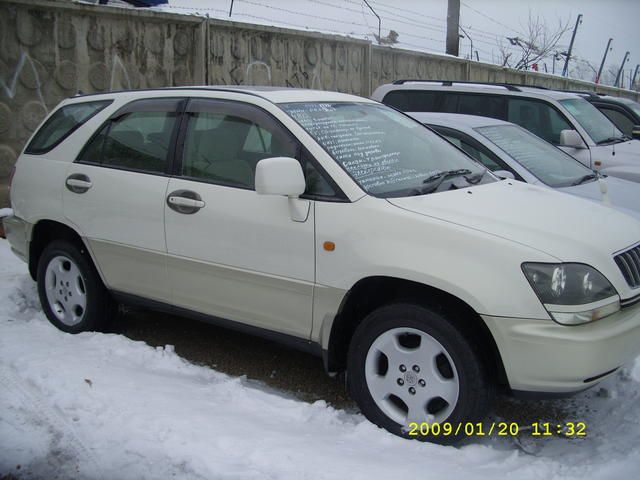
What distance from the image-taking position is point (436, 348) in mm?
3486

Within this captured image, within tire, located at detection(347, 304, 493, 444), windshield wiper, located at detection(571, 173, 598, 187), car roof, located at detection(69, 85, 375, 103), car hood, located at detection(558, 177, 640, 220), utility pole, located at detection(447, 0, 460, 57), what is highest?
utility pole, located at detection(447, 0, 460, 57)

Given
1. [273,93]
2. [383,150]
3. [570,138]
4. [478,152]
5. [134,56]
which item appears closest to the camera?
[383,150]

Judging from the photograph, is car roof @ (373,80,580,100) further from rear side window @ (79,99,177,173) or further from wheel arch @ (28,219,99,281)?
wheel arch @ (28,219,99,281)

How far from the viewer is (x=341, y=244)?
3721mm

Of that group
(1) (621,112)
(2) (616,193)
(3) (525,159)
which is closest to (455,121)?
(3) (525,159)

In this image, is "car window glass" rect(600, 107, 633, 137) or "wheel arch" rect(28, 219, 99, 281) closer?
"wheel arch" rect(28, 219, 99, 281)

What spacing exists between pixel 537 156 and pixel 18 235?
4.48 m

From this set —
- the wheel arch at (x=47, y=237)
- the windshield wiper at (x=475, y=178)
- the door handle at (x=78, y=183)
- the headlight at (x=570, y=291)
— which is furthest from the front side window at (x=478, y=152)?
the wheel arch at (x=47, y=237)

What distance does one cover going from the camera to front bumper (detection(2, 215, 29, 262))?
5.30 m

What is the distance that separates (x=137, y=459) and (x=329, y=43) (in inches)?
368

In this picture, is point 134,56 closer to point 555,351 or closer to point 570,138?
point 570,138

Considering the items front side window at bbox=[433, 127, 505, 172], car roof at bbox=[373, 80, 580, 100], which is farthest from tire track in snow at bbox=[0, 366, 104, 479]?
car roof at bbox=[373, 80, 580, 100]

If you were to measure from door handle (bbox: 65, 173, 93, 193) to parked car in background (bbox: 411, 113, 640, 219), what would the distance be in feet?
10.2
